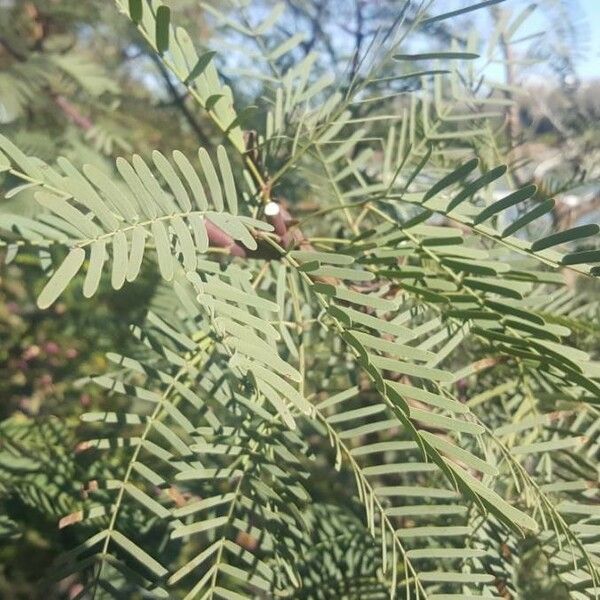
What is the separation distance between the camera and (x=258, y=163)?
361mm

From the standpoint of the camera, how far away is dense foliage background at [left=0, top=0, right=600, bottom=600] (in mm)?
377

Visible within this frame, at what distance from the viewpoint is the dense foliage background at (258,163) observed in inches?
14.9

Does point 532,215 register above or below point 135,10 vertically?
below

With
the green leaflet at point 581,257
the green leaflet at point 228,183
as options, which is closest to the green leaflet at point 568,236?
the green leaflet at point 581,257

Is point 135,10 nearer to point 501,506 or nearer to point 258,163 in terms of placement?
point 258,163

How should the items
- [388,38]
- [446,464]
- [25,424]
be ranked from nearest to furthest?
[446,464]
[388,38]
[25,424]

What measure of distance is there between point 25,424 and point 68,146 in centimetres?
29

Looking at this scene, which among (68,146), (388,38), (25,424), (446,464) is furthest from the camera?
(68,146)

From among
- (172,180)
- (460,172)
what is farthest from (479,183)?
(172,180)

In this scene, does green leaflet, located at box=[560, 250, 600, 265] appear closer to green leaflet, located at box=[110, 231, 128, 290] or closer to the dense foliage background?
the dense foliage background

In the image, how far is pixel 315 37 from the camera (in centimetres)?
76

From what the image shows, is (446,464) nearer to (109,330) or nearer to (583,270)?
(583,270)

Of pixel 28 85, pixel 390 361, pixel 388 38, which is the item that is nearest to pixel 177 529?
pixel 390 361

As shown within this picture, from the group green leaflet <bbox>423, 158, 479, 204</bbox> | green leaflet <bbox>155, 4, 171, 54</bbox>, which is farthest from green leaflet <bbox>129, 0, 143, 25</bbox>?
green leaflet <bbox>423, 158, 479, 204</bbox>
